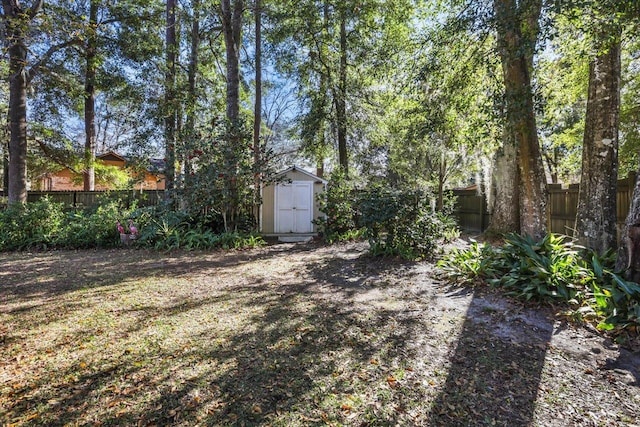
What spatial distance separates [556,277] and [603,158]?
83.5 inches

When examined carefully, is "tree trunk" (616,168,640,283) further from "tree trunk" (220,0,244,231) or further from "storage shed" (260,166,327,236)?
"storage shed" (260,166,327,236)

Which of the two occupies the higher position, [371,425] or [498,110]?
[498,110]

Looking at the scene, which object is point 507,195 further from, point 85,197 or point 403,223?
point 85,197

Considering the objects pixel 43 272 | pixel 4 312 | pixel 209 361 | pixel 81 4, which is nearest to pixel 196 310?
pixel 209 361

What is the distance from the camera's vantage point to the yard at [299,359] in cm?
185

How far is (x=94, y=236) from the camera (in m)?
7.36

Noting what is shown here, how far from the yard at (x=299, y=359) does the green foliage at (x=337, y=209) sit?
428 centimetres

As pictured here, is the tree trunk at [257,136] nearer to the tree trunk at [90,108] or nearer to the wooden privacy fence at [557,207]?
the tree trunk at [90,108]

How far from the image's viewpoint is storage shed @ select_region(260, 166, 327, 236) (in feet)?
33.4

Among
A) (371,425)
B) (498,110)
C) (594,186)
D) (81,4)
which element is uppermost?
(81,4)

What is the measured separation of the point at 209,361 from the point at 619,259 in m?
4.09

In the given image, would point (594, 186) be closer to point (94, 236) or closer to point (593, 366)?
point (593, 366)

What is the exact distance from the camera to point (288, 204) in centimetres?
1023

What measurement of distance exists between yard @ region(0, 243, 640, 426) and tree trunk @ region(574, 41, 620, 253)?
77.9 inches
